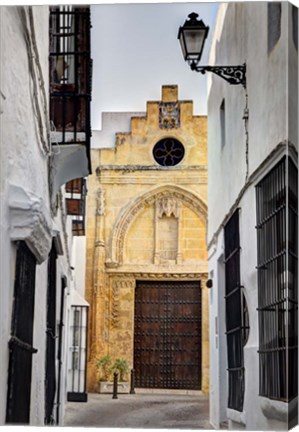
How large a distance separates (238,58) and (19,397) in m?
1.85

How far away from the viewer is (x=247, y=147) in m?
3.81

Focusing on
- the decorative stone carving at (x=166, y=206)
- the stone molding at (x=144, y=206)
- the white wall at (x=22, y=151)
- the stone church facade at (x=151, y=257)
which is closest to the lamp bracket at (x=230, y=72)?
the stone church facade at (x=151, y=257)

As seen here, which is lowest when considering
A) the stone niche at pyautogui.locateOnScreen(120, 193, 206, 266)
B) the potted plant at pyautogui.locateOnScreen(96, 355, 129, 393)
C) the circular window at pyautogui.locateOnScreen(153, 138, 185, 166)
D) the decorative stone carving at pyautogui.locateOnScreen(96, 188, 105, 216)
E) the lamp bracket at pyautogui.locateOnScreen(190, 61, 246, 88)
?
the potted plant at pyautogui.locateOnScreen(96, 355, 129, 393)

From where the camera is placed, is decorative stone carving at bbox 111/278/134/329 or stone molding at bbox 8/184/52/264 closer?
stone molding at bbox 8/184/52/264

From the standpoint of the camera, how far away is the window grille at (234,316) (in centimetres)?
380

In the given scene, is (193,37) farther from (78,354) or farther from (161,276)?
(78,354)

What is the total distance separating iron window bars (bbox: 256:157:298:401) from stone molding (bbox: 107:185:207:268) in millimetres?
1104

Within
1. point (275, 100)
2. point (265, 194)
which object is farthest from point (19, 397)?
point (275, 100)

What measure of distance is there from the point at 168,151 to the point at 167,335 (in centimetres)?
98

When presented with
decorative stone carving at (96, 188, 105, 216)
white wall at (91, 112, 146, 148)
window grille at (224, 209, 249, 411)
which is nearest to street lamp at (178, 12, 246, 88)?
white wall at (91, 112, 146, 148)

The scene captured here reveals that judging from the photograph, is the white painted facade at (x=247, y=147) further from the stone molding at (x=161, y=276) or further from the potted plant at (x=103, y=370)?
the potted plant at (x=103, y=370)

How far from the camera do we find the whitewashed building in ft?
9.84

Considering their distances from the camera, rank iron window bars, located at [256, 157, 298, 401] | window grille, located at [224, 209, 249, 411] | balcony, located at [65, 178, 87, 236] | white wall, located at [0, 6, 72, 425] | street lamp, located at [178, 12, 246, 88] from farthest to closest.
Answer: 1. balcony, located at [65, 178, 87, 236]
2. window grille, located at [224, 209, 249, 411]
3. street lamp, located at [178, 12, 246, 88]
4. iron window bars, located at [256, 157, 298, 401]
5. white wall, located at [0, 6, 72, 425]

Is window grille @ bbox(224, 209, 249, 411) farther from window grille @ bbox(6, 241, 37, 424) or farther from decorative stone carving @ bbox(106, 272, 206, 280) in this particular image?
window grille @ bbox(6, 241, 37, 424)
